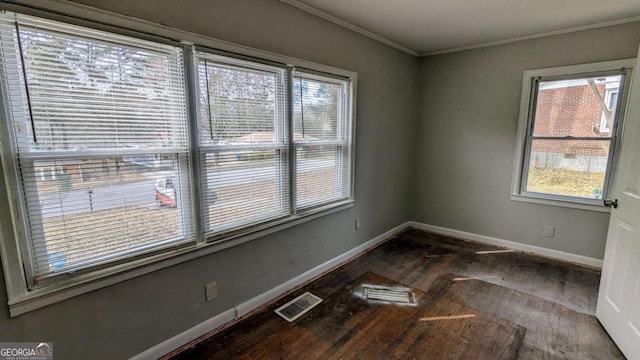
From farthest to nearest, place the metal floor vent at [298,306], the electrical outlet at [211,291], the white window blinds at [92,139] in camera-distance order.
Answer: the metal floor vent at [298,306] < the electrical outlet at [211,291] < the white window blinds at [92,139]

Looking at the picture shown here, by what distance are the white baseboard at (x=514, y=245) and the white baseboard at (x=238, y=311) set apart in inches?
54.7

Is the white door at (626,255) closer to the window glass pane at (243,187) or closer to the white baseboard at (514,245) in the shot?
the white baseboard at (514,245)

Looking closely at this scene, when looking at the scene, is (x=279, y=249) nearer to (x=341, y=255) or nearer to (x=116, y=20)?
(x=341, y=255)

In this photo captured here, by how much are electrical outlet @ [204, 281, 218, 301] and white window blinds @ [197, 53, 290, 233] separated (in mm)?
390

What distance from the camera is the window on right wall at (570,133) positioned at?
2.91 metres

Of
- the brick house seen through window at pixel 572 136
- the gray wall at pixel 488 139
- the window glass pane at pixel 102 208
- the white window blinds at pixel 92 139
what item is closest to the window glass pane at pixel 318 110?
the white window blinds at pixel 92 139

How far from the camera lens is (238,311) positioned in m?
2.25

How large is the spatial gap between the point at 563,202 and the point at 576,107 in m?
1.02

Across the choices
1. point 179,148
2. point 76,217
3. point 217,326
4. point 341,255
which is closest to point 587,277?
point 341,255

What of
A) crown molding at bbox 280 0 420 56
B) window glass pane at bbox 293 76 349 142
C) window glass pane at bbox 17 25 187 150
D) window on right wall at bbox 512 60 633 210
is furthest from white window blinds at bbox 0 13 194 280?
window on right wall at bbox 512 60 633 210

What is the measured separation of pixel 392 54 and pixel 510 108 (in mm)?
1522

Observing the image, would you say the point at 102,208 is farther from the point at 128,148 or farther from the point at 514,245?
the point at 514,245

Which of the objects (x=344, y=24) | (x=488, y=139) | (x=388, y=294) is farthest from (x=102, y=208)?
(x=488, y=139)

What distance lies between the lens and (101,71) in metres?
1.49
